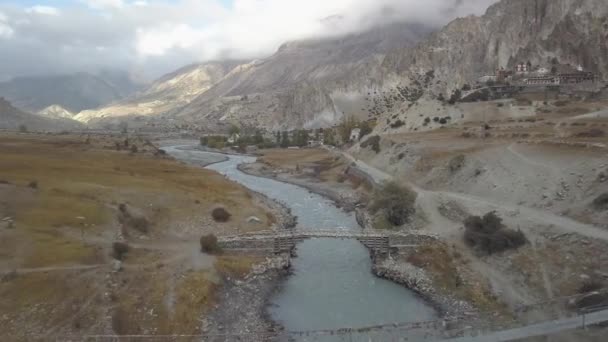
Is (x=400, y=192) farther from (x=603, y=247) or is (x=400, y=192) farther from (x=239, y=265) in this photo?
(x=603, y=247)

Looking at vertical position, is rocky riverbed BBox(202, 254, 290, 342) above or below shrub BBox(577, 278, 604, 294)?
below

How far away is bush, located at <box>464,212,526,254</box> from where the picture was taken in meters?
45.4

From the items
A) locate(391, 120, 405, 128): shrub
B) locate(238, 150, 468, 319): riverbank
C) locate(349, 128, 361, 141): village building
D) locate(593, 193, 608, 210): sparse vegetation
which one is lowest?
locate(238, 150, 468, 319): riverbank

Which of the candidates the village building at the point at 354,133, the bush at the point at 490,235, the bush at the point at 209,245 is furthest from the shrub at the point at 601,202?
the village building at the point at 354,133

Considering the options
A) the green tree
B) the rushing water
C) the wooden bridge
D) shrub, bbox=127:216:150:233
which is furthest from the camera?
the green tree

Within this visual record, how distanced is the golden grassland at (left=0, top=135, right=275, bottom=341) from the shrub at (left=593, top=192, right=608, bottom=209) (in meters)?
29.1

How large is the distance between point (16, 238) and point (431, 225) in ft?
126

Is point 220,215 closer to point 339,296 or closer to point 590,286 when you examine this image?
point 339,296

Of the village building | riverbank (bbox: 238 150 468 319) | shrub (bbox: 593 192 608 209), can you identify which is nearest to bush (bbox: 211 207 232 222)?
riverbank (bbox: 238 150 468 319)

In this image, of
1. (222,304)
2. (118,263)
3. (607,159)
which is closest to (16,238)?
(118,263)

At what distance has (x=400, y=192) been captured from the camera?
63.9 m

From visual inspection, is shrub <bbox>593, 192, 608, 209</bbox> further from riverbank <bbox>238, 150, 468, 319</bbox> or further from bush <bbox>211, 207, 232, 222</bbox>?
bush <bbox>211, 207, 232, 222</bbox>

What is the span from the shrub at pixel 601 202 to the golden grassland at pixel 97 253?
29.1 m

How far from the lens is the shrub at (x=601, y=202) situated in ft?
145
